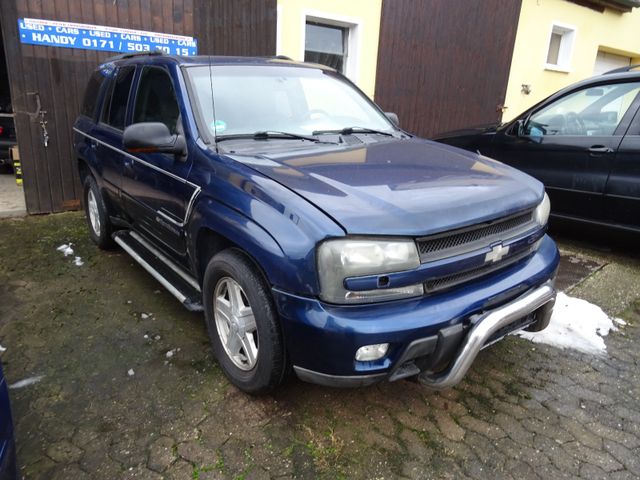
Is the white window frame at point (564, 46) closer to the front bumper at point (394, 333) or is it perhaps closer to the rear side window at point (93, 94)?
the rear side window at point (93, 94)

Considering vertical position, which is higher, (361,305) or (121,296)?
(361,305)

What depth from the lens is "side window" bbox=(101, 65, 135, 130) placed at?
152 inches

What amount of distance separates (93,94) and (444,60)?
6.45 metres

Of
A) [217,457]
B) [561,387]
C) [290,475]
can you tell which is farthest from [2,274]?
[561,387]

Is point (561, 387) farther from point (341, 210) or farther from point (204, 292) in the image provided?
point (204, 292)

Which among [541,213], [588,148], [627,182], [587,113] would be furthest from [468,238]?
[587,113]

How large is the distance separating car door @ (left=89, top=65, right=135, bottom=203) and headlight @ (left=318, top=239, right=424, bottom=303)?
7.94 feet

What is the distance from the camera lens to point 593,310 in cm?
365

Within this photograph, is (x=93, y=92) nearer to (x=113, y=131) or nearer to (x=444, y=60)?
(x=113, y=131)

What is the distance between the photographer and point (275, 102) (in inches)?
125

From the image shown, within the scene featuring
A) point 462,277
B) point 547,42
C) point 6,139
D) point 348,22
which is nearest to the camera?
point 462,277

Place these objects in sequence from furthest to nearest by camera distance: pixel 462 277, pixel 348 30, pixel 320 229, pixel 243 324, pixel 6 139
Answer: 1. pixel 6 139
2. pixel 348 30
3. pixel 243 324
4. pixel 462 277
5. pixel 320 229

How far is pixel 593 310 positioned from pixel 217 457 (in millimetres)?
3006

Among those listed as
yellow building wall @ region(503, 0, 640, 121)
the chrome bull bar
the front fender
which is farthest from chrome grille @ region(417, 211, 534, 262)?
yellow building wall @ region(503, 0, 640, 121)
